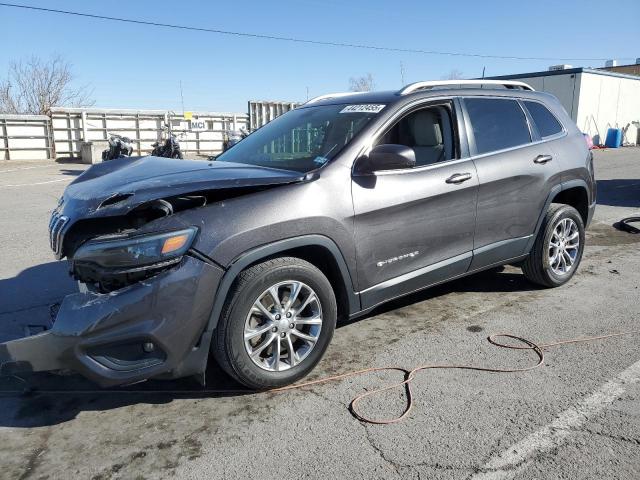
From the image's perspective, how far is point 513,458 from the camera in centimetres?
261

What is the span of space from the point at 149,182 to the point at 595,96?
35.3 meters

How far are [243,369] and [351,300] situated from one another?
34.3 inches

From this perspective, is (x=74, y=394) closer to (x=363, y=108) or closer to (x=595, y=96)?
(x=363, y=108)

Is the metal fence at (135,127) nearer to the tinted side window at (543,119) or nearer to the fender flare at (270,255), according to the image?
the tinted side window at (543,119)

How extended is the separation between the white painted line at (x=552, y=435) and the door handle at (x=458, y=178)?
1703 millimetres

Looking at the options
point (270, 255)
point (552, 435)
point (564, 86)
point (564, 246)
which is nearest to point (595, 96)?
point (564, 86)

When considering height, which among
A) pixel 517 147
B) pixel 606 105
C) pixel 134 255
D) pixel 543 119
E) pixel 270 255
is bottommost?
pixel 270 255

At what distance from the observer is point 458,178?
4105 mm

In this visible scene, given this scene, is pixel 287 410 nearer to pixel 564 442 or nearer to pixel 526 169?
pixel 564 442

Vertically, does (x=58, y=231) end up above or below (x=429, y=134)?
below

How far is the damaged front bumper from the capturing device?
2.70 meters

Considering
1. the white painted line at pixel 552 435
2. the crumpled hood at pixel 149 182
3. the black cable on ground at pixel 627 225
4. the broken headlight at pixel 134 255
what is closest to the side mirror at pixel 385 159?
the crumpled hood at pixel 149 182

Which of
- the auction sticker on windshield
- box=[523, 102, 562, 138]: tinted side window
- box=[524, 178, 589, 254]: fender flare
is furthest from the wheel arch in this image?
the auction sticker on windshield

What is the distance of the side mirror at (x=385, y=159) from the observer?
11.4ft
